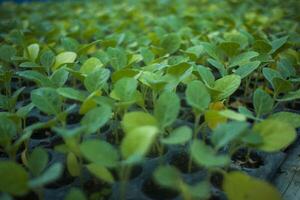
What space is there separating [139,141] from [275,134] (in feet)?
0.78

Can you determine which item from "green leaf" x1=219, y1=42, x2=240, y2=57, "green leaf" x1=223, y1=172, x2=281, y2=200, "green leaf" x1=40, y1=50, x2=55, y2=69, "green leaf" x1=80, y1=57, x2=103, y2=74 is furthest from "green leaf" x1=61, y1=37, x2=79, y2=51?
"green leaf" x1=223, y1=172, x2=281, y2=200

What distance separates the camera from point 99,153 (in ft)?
1.67

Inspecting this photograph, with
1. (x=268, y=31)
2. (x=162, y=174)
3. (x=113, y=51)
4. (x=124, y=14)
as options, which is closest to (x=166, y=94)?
(x=162, y=174)

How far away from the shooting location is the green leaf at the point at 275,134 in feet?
1.72

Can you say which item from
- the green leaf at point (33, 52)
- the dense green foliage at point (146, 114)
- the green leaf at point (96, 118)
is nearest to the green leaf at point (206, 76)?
the dense green foliage at point (146, 114)

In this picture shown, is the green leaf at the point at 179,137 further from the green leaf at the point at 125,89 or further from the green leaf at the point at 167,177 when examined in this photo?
the green leaf at the point at 125,89

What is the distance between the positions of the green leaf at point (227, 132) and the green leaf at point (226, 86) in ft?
0.48

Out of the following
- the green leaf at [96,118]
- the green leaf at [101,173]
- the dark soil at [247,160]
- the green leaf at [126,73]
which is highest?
the green leaf at [126,73]

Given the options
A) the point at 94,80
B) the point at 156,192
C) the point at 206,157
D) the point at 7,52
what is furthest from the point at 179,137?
the point at 7,52

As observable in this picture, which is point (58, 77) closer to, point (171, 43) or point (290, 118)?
point (171, 43)

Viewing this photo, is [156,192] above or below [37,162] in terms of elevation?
below

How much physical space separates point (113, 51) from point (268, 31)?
87 centimetres

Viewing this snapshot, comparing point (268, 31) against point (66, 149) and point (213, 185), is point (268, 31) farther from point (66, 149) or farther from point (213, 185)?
point (66, 149)

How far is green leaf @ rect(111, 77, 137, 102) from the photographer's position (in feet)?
2.07
